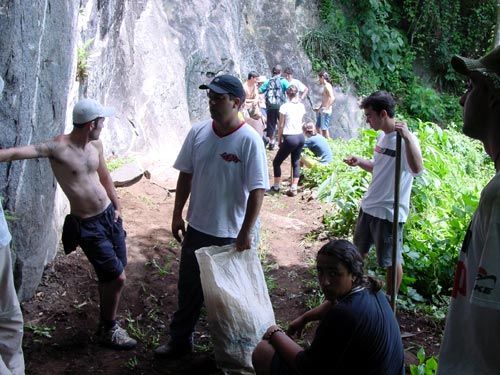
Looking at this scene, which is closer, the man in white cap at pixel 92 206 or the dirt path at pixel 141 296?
the man in white cap at pixel 92 206

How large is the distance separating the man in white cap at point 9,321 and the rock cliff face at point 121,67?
100cm

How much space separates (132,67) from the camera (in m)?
9.79

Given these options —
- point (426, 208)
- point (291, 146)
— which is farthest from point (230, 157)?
point (291, 146)

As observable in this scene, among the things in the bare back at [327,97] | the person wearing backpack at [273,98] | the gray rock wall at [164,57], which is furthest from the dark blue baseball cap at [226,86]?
the bare back at [327,97]

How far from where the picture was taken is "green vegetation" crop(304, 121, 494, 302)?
5.82 meters

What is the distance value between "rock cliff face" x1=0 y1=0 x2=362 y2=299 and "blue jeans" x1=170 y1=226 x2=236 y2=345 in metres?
1.40

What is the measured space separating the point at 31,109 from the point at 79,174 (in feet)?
3.03

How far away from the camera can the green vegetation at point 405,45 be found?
58.3 feet

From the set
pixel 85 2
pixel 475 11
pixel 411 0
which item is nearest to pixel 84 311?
pixel 85 2

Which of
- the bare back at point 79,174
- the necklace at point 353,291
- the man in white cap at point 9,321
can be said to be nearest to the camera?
the necklace at point 353,291

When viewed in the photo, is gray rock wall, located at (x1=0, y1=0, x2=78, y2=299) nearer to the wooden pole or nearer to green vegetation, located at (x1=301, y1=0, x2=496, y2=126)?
the wooden pole

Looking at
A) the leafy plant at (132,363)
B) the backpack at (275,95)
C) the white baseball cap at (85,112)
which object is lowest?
the leafy plant at (132,363)

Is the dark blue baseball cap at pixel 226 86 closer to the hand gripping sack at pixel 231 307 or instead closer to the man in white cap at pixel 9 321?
the hand gripping sack at pixel 231 307

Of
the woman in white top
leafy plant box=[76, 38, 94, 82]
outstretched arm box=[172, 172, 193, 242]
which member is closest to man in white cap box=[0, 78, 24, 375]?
outstretched arm box=[172, 172, 193, 242]
